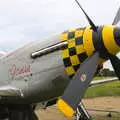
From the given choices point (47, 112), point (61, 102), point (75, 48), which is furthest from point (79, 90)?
point (47, 112)

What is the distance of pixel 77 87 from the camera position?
1065 centimetres

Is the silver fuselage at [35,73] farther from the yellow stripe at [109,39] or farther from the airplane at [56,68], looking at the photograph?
the yellow stripe at [109,39]

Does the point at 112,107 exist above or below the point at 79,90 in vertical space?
below

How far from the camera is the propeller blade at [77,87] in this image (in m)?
10.4

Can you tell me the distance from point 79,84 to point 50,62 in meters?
1.42

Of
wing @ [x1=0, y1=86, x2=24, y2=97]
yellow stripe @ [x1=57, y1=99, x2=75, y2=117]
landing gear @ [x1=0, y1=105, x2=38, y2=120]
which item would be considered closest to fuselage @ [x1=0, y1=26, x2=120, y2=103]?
wing @ [x1=0, y1=86, x2=24, y2=97]

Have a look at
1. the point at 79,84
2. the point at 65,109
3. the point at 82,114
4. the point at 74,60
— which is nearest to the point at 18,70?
the point at 74,60

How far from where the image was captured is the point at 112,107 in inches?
862

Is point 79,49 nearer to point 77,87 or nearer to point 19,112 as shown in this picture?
point 77,87

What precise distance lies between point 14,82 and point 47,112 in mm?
8396

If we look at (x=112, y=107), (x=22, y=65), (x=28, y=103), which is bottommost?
(x=112, y=107)

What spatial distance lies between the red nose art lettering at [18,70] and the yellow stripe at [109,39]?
2.50 metres

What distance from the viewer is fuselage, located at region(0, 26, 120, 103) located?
10961 mm

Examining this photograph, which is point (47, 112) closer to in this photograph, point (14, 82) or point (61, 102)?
point (14, 82)
